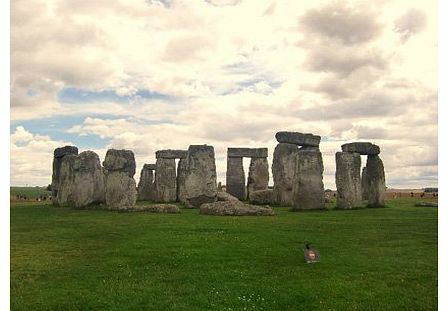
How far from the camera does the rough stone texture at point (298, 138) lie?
107 feet

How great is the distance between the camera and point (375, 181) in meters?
30.8

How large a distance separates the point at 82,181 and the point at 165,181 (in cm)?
1043

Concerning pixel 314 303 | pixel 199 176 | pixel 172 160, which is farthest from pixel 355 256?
pixel 172 160

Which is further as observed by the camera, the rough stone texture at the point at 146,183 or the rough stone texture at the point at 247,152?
the rough stone texture at the point at 146,183

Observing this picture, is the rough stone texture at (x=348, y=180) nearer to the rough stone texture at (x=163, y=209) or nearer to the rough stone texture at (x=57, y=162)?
the rough stone texture at (x=163, y=209)

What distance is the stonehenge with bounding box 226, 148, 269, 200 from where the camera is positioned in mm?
39947

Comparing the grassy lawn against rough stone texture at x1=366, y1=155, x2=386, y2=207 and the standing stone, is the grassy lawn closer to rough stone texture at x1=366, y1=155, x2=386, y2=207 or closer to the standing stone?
the standing stone

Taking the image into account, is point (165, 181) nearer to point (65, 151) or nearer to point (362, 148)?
point (65, 151)

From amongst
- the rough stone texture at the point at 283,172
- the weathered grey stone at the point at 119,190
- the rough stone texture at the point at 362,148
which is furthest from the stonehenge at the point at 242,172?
the weathered grey stone at the point at 119,190

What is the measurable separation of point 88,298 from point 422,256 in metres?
8.67

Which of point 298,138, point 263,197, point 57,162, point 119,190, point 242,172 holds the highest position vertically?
point 298,138

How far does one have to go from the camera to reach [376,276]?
1216 centimetres

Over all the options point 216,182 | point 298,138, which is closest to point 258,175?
point 298,138

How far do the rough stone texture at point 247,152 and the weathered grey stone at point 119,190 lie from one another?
45.4 ft
